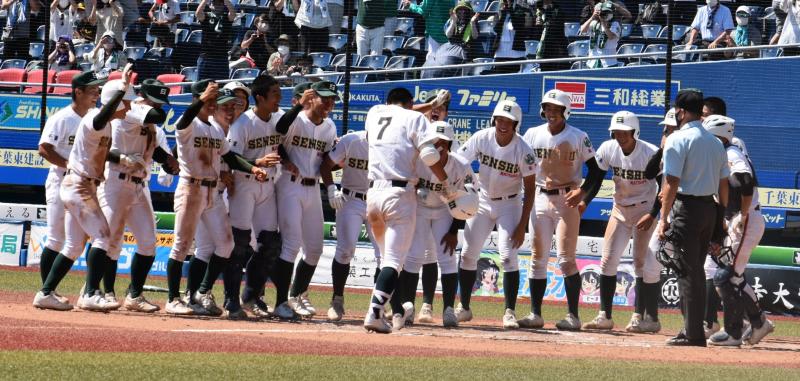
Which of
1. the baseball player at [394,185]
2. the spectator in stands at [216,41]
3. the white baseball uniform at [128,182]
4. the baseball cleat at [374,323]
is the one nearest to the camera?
the baseball player at [394,185]

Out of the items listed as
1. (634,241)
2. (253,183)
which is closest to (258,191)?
(253,183)

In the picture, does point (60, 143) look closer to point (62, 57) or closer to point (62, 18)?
point (62, 57)

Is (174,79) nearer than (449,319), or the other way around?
(449,319)

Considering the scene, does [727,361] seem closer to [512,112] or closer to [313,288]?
[512,112]

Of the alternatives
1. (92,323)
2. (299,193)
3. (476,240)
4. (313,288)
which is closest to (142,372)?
(92,323)

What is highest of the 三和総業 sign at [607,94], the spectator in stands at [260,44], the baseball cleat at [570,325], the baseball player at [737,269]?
the spectator in stands at [260,44]

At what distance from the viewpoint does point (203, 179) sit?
33.1 ft

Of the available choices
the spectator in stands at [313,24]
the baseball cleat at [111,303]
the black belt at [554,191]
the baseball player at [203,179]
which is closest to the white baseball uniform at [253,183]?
the baseball player at [203,179]

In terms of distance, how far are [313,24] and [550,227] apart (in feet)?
26.8

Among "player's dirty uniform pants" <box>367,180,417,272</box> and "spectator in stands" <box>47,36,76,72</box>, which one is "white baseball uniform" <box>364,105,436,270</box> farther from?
"spectator in stands" <box>47,36,76,72</box>

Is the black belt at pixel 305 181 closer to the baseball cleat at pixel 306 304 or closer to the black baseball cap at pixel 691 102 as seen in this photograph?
the baseball cleat at pixel 306 304

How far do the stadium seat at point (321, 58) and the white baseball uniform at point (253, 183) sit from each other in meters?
7.51

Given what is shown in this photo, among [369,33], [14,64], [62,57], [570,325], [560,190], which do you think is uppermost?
[369,33]

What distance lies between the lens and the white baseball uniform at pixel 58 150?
1025 centimetres
